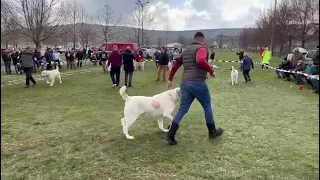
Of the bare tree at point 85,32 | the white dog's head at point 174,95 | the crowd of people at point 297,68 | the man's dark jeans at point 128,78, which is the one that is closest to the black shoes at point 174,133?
the white dog's head at point 174,95

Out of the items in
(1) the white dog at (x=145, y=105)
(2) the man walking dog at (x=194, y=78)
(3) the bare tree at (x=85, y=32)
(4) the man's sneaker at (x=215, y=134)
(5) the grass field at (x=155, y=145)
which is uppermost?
(3) the bare tree at (x=85, y=32)

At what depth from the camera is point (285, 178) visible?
412cm

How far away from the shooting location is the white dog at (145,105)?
564 centimetres

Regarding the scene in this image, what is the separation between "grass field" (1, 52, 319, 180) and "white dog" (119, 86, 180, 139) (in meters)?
0.45

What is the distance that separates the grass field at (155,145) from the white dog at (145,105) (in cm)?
45

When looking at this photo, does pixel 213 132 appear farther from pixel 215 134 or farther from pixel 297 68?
pixel 297 68

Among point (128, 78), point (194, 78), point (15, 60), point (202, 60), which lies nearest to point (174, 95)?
point (194, 78)

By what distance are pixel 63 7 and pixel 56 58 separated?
4996 mm

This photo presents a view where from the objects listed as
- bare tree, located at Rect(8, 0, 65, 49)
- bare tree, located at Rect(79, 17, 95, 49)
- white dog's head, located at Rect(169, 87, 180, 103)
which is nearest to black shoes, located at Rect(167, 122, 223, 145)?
white dog's head, located at Rect(169, 87, 180, 103)

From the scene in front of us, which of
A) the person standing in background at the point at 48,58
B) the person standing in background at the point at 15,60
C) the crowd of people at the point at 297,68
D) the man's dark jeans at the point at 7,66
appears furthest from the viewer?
the person standing in background at the point at 48,58

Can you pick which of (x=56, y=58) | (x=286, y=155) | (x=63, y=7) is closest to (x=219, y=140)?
(x=286, y=155)

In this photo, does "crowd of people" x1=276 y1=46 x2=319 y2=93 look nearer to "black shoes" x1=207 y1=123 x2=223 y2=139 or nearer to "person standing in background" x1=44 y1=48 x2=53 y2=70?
"black shoes" x1=207 y1=123 x2=223 y2=139

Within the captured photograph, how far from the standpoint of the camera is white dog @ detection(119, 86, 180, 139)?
5645mm

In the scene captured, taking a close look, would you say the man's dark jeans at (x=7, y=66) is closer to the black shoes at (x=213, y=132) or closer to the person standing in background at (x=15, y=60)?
the person standing in background at (x=15, y=60)
